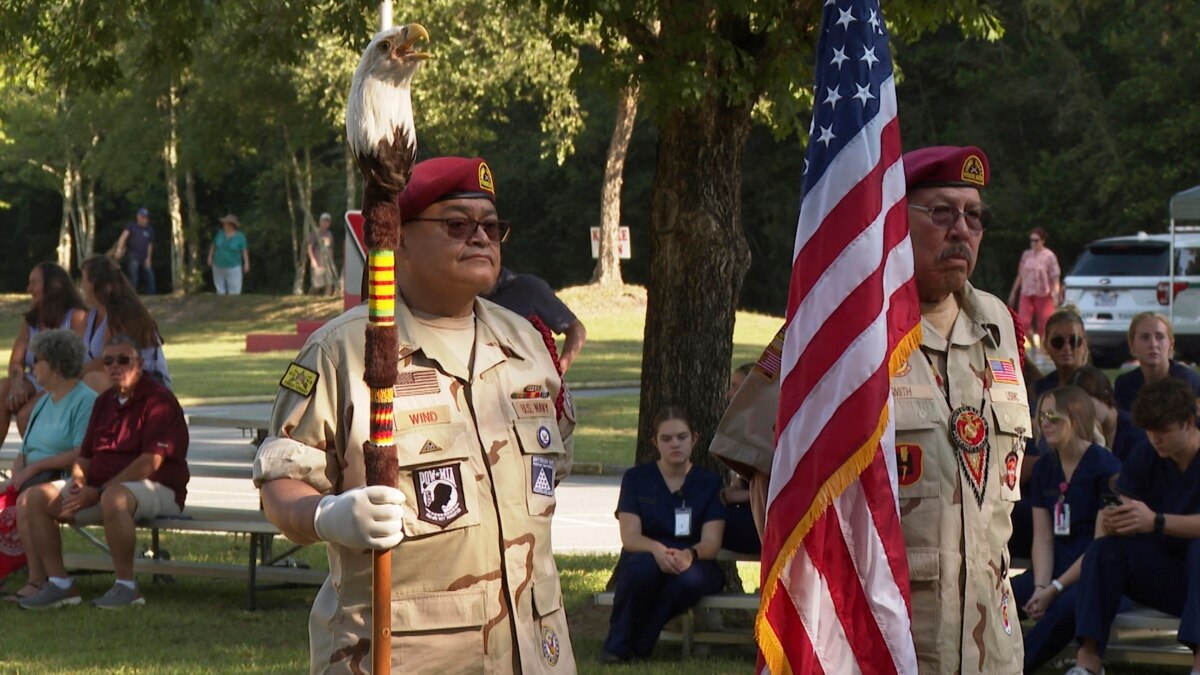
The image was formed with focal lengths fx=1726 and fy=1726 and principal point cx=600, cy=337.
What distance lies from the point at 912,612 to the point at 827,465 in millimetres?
428

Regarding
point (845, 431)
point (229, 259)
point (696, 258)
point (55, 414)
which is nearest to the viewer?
point (845, 431)

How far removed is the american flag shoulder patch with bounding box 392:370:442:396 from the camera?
4020 millimetres

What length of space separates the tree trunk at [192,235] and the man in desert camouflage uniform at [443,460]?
47.6 metres

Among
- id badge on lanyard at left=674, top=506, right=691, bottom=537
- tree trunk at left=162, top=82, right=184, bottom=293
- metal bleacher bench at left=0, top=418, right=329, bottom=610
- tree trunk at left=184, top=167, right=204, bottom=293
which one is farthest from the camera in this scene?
tree trunk at left=184, top=167, right=204, bottom=293

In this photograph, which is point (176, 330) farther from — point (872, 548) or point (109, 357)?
point (872, 548)

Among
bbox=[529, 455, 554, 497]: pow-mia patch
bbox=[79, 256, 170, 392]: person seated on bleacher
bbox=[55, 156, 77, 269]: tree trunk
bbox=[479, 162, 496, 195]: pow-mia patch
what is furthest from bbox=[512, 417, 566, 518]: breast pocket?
bbox=[55, 156, 77, 269]: tree trunk

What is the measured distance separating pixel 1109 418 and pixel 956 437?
5.11 m

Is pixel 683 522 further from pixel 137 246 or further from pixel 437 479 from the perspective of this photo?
pixel 137 246

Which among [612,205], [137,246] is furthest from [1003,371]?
[137,246]

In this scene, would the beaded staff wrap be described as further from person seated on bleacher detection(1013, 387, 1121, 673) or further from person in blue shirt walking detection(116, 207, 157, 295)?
person in blue shirt walking detection(116, 207, 157, 295)

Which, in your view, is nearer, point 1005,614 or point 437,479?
point 437,479

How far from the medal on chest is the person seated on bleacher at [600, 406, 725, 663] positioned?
13.2 feet

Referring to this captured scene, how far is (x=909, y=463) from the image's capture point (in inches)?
175

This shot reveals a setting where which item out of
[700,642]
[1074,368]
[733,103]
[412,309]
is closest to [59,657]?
[700,642]
